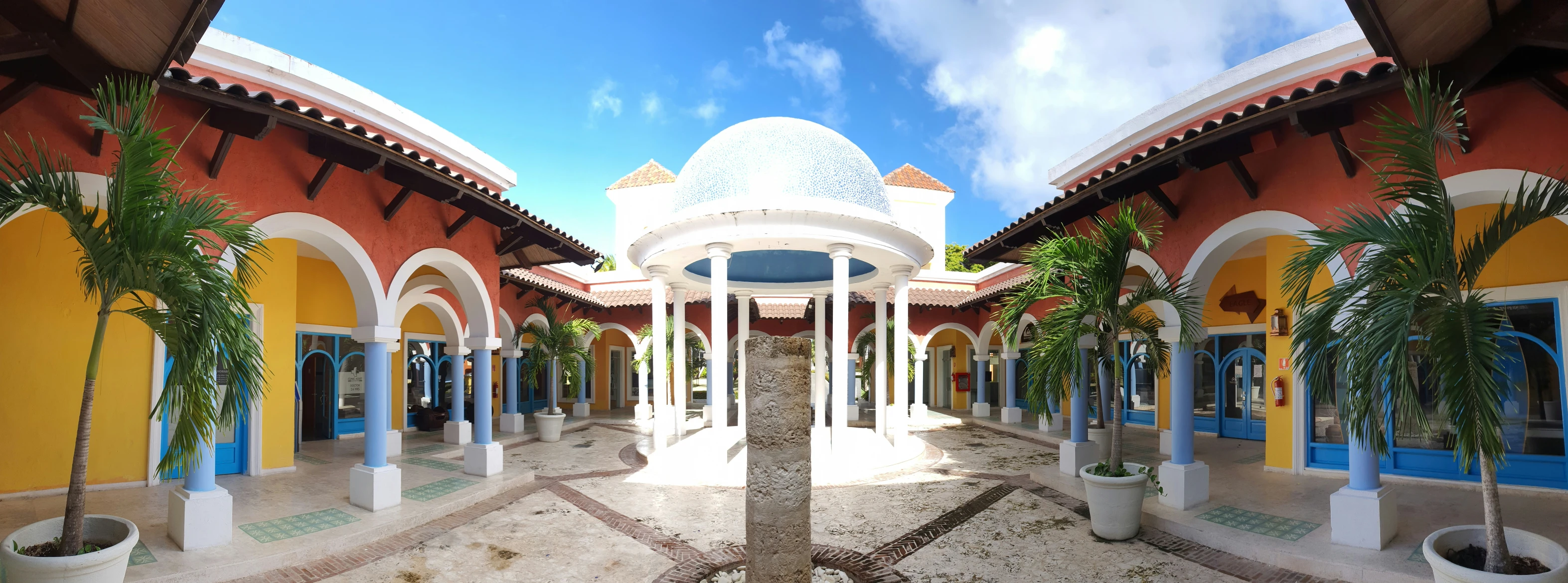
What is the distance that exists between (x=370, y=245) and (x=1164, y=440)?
12.1 metres

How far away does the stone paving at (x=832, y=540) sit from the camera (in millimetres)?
5750

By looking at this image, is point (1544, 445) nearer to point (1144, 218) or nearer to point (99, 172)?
point (1144, 218)

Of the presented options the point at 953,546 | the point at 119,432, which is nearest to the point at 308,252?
the point at 119,432

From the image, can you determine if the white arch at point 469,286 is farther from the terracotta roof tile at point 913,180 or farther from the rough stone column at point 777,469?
the terracotta roof tile at point 913,180

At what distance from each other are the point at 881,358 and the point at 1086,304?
657 centimetres

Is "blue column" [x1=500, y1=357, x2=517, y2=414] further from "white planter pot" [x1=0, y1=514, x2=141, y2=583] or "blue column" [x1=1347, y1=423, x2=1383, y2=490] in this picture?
"blue column" [x1=1347, y1=423, x2=1383, y2=490]

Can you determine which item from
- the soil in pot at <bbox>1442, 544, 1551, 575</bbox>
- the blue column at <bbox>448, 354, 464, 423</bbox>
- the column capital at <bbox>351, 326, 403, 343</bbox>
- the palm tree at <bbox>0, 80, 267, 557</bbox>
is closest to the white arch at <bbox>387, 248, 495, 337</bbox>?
the column capital at <bbox>351, 326, 403, 343</bbox>

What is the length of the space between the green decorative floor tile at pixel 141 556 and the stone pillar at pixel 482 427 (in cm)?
372

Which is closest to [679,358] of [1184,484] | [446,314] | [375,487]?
[446,314]

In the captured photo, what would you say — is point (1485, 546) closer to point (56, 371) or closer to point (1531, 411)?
point (1531, 411)

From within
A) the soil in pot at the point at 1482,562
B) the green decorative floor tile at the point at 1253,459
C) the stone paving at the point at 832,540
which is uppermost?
the soil in pot at the point at 1482,562

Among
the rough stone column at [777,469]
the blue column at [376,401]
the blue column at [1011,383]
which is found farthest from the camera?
the blue column at [1011,383]

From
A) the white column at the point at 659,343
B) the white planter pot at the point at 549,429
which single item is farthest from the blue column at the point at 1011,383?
the white planter pot at the point at 549,429

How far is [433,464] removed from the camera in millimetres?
10570
